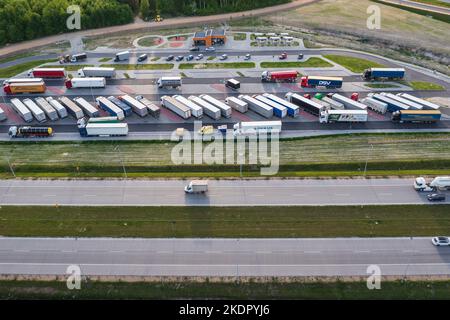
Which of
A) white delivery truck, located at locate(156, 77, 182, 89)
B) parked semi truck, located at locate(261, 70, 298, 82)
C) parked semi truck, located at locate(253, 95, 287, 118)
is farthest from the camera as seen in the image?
parked semi truck, located at locate(261, 70, 298, 82)

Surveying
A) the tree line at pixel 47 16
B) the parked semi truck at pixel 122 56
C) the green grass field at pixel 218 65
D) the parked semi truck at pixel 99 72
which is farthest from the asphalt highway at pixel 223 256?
the tree line at pixel 47 16

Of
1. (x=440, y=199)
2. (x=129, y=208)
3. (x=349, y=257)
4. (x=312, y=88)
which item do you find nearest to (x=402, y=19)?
(x=312, y=88)

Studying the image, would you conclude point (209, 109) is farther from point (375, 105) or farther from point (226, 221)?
point (375, 105)

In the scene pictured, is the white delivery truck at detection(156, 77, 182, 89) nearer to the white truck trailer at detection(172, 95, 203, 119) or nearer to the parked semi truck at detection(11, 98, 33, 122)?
the white truck trailer at detection(172, 95, 203, 119)

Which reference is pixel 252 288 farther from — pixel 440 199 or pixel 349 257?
pixel 440 199

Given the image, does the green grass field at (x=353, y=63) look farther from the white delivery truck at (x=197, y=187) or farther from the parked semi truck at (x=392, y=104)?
the white delivery truck at (x=197, y=187)

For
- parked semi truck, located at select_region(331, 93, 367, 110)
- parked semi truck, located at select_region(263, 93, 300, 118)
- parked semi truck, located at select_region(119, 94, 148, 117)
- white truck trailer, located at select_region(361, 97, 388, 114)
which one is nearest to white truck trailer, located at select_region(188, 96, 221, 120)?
parked semi truck, located at select_region(119, 94, 148, 117)
